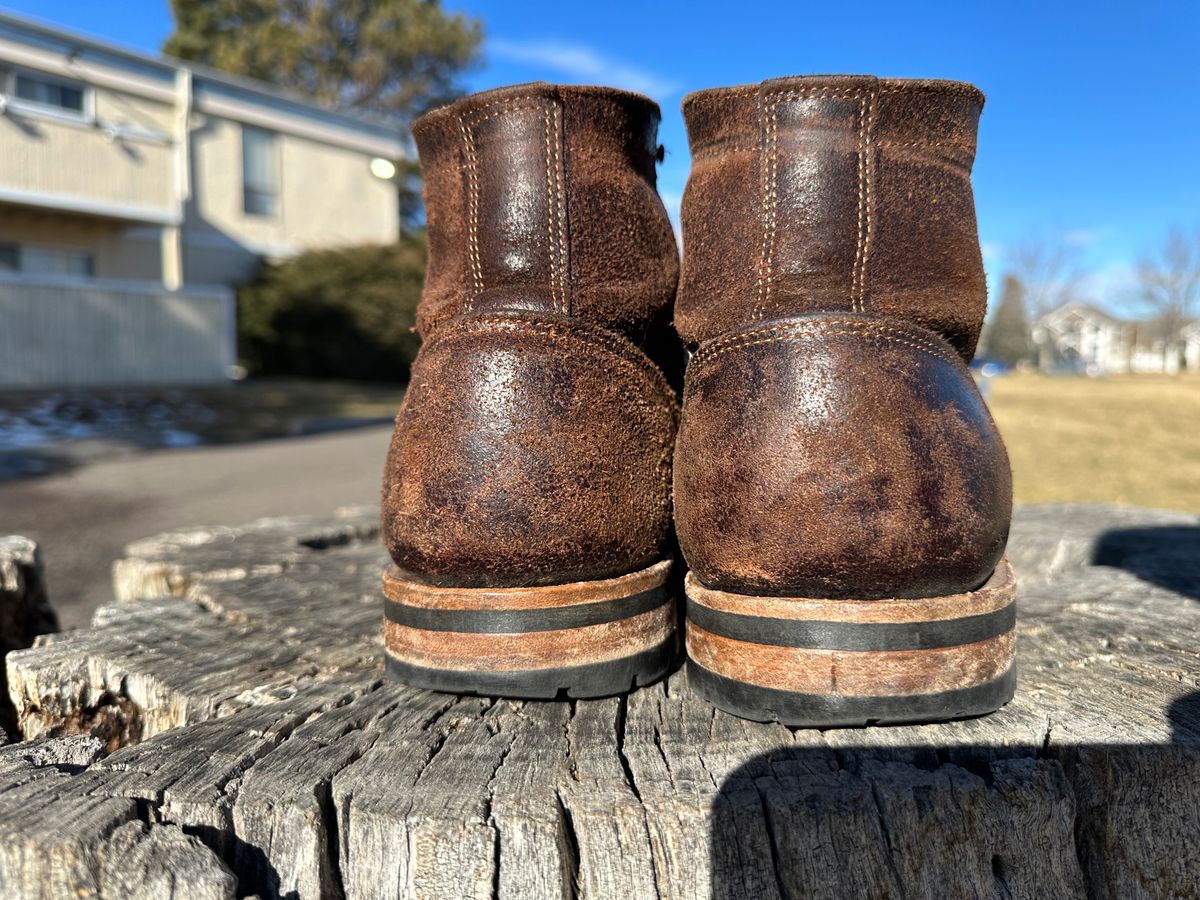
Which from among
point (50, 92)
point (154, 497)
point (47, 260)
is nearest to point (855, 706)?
point (154, 497)

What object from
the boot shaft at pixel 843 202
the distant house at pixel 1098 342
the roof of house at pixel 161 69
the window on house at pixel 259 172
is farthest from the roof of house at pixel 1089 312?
the boot shaft at pixel 843 202

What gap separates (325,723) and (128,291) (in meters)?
15.7

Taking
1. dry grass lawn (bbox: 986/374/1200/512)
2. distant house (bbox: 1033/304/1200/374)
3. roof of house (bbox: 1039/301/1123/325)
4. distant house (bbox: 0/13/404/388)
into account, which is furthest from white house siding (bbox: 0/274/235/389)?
roof of house (bbox: 1039/301/1123/325)

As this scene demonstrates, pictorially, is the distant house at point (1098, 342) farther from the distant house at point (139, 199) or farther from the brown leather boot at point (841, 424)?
the brown leather boot at point (841, 424)

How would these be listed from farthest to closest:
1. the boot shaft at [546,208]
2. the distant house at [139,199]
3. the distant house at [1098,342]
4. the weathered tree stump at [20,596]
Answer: the distant house at [1098,342], the distant house at [139,199], the weathered tree stump at [20,596], the boot shaft at [546,208]

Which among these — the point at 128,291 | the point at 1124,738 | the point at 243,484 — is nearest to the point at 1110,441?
the point at 243,484

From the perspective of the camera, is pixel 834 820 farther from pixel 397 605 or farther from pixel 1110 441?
pixel 1110 441

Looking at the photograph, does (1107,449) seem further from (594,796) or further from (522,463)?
(594,796)

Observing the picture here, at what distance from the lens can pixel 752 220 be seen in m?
1.33

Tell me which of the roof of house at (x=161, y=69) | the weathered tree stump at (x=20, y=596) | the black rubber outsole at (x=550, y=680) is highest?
the roof of house at (x=161, y=69)

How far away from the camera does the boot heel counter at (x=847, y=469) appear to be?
119cm

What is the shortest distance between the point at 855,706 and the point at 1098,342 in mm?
95812

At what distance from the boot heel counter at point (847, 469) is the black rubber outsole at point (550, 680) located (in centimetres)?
22

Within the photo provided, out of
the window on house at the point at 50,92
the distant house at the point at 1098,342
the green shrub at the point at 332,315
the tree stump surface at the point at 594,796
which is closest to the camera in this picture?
the tree stump surface at the point at 594,796
